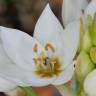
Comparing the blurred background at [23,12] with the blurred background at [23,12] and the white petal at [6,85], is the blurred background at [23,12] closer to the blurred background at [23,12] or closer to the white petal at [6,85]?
the blurred background at [23,12]

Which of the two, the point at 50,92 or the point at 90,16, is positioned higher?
the point at 90,16

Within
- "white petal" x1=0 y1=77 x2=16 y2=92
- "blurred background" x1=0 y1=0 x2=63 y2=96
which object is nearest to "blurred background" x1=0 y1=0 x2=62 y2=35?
"blurred background" x1=0 y1=0 x2=63 y2=96

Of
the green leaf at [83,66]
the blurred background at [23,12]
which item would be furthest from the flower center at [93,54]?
the blurred background at [23,12]

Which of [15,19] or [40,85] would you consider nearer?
[40,85]

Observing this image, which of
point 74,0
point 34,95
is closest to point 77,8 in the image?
point 74,0

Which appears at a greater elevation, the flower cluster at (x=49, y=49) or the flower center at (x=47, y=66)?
the flower cluster at (x=49, y=49)

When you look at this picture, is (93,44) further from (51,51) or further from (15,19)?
(15,19)

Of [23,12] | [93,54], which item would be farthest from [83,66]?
[23,12]
